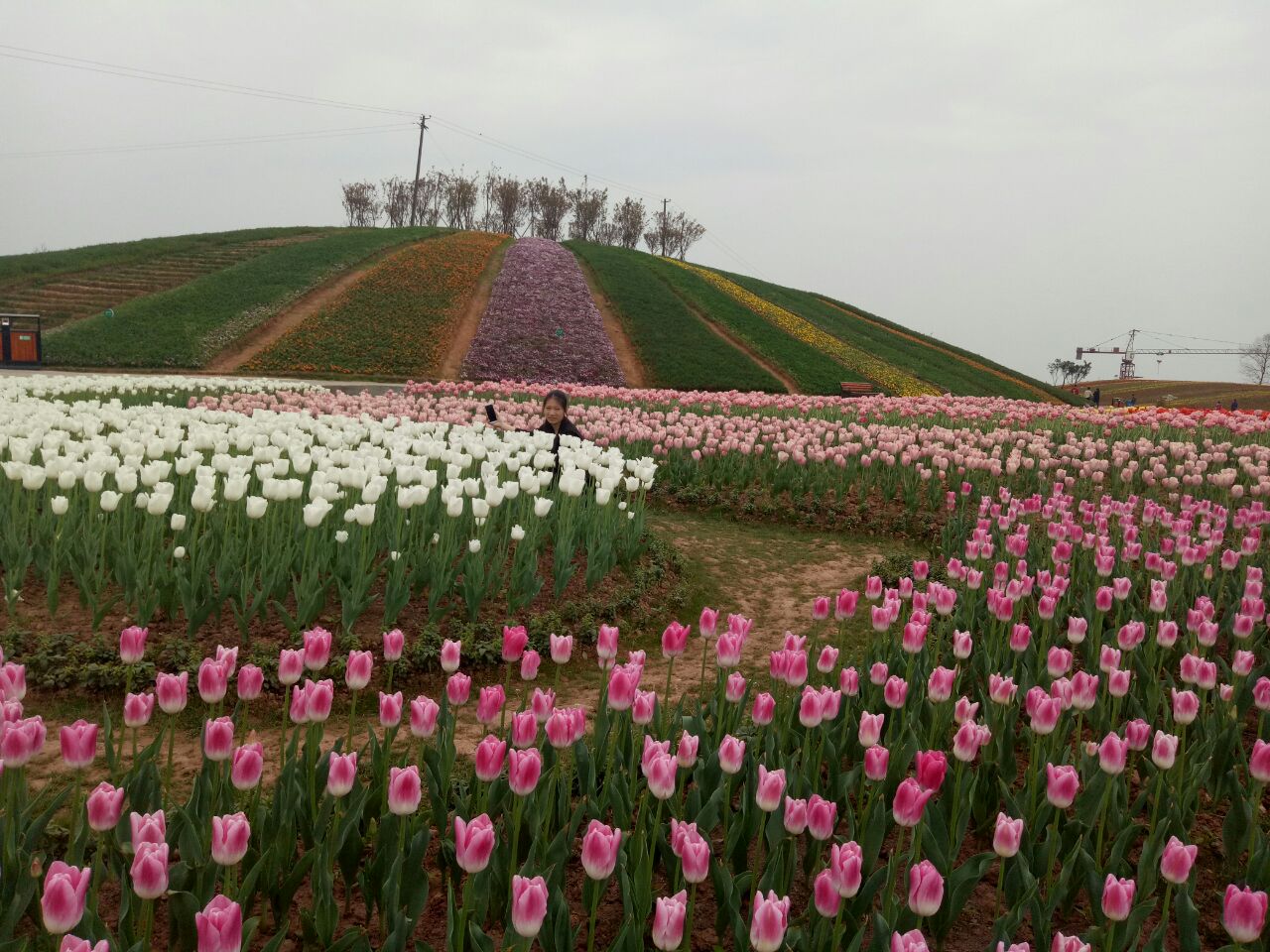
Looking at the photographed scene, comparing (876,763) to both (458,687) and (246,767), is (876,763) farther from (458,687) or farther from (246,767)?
(246,767)

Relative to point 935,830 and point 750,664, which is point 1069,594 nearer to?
point 750,664

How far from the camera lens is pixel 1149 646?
4535mm

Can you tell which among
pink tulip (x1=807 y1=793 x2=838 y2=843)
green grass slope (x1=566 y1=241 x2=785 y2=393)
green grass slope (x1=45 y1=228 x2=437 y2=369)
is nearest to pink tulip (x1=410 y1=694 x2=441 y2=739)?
pink tulip (x1=807 y1=793 x2=838 y2=843)

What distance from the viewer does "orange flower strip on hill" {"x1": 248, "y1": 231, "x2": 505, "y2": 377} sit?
29.6 metres

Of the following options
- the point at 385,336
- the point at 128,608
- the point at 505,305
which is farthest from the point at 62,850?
the point at 505,305

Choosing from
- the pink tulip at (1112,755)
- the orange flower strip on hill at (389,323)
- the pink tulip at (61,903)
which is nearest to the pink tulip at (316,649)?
the pink tulip at (61,903)

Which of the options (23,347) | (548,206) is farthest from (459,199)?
(23,347)

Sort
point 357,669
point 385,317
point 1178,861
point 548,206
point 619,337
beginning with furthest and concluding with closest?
point 548,206, point 619,337, point 385,317, point 357,669, point 1178,861

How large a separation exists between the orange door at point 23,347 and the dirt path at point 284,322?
14.8 feet

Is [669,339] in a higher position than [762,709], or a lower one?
higher

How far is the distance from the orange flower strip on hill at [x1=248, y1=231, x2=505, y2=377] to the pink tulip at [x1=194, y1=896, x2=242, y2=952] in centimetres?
2889

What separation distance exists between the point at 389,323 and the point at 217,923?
33.8 metres

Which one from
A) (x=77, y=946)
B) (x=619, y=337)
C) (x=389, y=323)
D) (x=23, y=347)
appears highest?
(x=619, y=337)

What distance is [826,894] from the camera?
6.90ft
